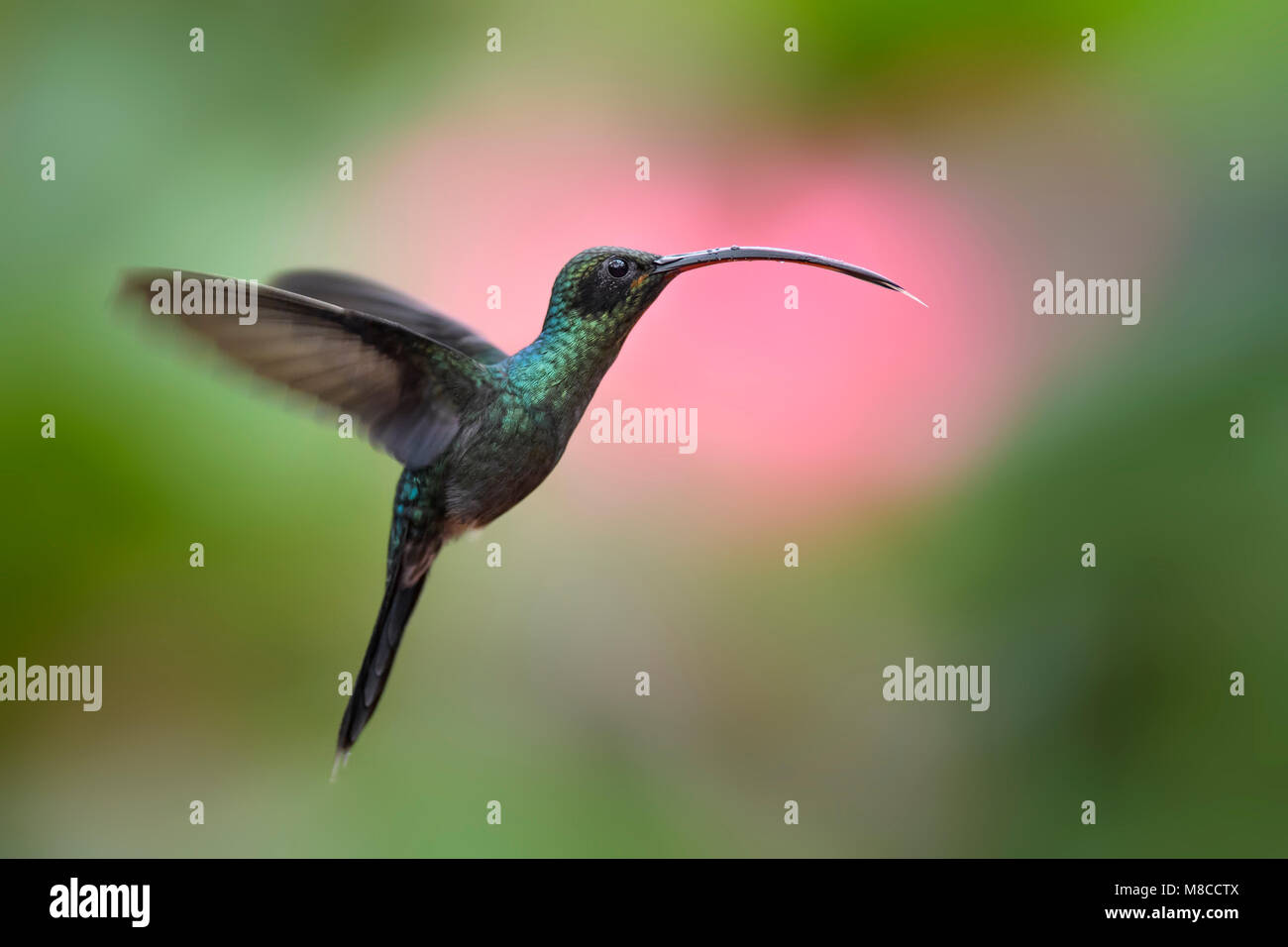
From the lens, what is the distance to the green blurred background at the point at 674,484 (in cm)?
160

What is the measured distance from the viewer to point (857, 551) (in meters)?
1.73

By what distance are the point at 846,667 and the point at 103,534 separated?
1066mm

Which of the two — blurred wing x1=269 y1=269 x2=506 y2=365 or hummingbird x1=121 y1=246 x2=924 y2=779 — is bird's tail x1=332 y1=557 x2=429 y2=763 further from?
blurred wing x1=269 y1=269 x2=506 y2=365

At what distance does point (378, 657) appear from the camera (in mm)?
747

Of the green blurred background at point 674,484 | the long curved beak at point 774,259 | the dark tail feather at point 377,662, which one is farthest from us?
the green blurred background at point 674,484

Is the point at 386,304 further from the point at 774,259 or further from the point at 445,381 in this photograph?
the point at 774,259

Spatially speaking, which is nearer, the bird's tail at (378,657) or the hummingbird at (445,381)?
the hummingbird at (445,381)

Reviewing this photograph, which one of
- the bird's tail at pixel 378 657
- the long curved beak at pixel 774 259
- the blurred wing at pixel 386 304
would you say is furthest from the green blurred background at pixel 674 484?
the long curved beak at pixel 774 259

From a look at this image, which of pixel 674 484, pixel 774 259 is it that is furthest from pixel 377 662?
pixel 674 484

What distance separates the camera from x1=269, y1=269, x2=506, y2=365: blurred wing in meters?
0.84

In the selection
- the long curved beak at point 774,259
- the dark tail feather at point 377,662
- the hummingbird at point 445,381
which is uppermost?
the long curved beak at point 774,259

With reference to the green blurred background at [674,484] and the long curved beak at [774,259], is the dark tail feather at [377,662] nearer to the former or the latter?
the long curved beak at [774,259]

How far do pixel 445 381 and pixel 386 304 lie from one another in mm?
205

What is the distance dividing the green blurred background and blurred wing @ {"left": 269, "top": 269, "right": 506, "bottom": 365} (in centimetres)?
68
